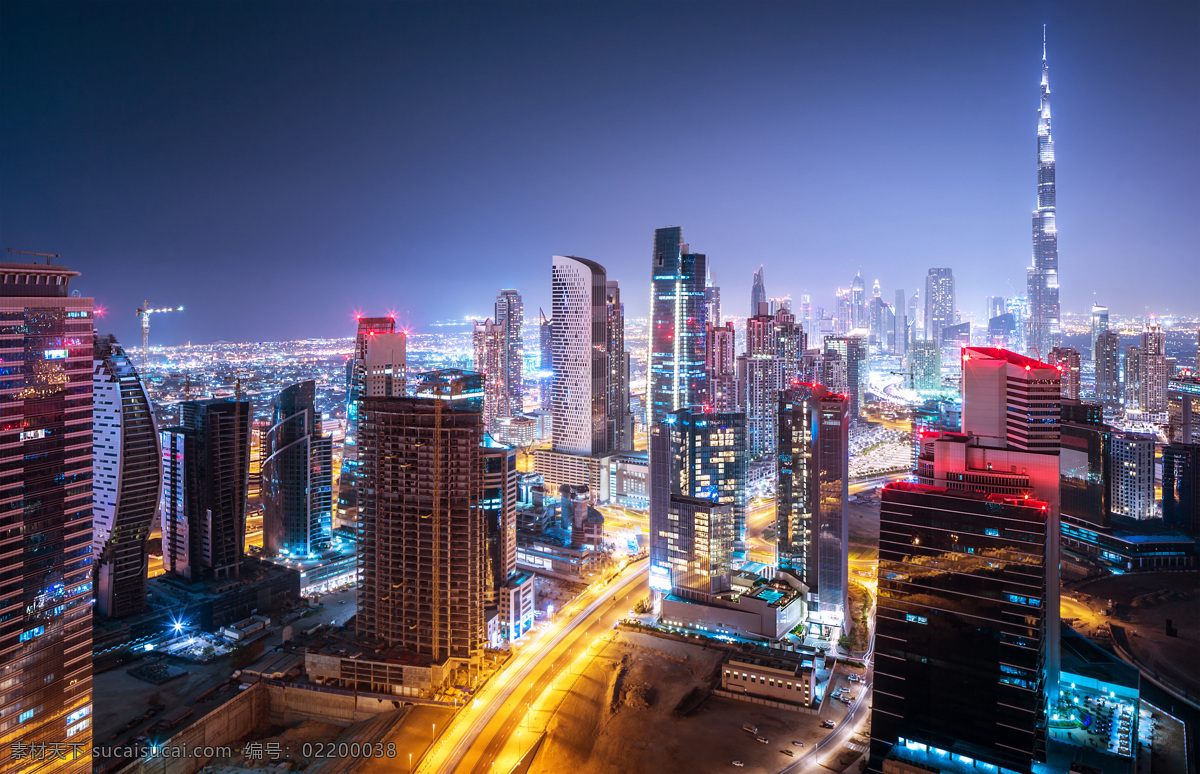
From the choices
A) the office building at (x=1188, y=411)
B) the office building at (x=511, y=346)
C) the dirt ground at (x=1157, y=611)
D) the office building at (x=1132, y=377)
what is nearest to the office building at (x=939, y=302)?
the office building at (x=1132, y=377)

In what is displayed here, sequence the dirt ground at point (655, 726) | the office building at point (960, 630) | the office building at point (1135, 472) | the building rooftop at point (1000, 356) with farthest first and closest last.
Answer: the office building at point (1135, 472), the building rooftop at point (1000, 356), the dirt ground at point (655, 726), the office building at point (960, 630)

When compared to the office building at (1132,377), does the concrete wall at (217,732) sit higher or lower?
lower

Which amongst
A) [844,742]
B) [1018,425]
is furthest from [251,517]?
[1018,425]

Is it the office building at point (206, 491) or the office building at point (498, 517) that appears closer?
the office building at point (498, 517)

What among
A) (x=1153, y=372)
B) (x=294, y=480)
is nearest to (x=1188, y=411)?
(x=1153, y=372)

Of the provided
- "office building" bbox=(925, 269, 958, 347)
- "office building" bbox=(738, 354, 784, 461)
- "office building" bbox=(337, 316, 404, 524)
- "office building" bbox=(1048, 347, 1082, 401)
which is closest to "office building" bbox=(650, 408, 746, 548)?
"office building" bbox=(337, 316, 404, 524)

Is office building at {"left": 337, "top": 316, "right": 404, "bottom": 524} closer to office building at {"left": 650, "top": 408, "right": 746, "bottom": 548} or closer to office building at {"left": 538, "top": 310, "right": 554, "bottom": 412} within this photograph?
office building at {"left": 650, "top": 408, "right": 746, "bottom": 548}

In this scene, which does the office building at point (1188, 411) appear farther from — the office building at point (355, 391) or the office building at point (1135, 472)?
the office building at point (355, 391)
